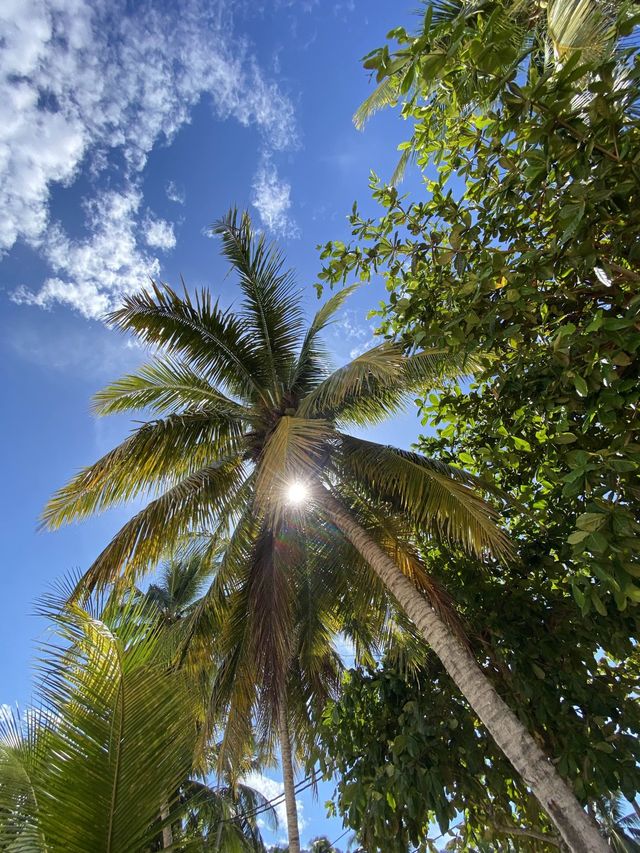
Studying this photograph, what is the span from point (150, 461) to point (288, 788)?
5625mm

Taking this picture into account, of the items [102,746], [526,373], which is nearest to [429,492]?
[526,373]

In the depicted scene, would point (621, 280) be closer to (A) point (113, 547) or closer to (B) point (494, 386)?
(B) point (494, 386)

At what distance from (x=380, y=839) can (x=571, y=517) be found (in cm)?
370

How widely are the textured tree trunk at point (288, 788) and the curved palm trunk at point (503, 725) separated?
3.39 m

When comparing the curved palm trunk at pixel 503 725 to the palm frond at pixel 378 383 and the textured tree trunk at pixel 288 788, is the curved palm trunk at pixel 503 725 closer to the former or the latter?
the palm frond at pixel 378 383

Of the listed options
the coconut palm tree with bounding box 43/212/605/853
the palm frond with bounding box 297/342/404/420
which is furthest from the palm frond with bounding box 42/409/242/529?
the palm frond with bounding box 297/342/404/420

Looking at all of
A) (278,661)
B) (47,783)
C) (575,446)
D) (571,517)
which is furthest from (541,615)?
(47,783)

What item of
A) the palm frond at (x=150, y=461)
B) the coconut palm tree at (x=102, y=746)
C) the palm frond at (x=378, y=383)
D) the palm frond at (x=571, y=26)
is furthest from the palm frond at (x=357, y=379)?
the coconut palm tree at (x=102, y=746)

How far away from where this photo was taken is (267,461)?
5.15 m

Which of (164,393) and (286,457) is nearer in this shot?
(286,457)

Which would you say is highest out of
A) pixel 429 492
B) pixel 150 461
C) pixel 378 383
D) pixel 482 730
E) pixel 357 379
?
pixel 150 461

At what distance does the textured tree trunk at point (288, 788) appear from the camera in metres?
7.20

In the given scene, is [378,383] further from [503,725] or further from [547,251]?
[503,725]

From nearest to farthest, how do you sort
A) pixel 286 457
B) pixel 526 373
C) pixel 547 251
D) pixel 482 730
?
pixel 547 251 < pixel 526 373 < pixel 286 457 < pixel 482 730
